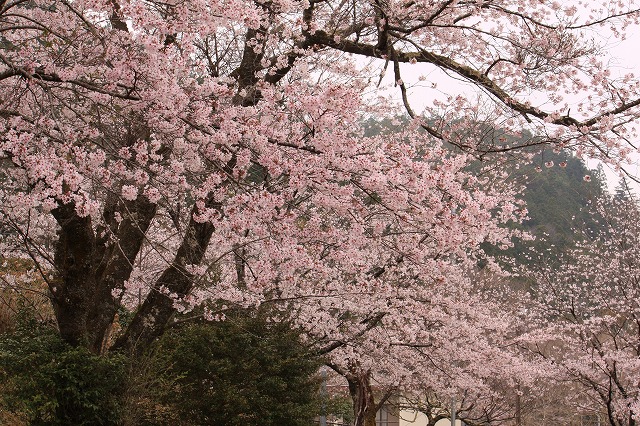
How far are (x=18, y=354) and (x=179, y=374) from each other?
230 cm

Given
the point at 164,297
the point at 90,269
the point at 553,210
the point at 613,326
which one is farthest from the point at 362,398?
the point at 553,210

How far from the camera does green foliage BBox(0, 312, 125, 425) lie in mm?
7293

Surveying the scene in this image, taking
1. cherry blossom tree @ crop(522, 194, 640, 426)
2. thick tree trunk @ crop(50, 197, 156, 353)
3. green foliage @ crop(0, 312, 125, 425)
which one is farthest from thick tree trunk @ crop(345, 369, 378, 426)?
thick tree trunk @ crop(50, 197, 156, 353)

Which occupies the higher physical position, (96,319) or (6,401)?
(96,319)

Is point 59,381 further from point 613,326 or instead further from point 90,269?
point 613,326

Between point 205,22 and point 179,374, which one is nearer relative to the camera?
point 205,22

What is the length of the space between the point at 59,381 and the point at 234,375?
2.60 metres

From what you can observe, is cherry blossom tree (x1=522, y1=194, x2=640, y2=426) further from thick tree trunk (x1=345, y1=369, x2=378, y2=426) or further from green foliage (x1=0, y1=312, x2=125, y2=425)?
green foliage (x1=0, y1=312, x2=125, y2=425)

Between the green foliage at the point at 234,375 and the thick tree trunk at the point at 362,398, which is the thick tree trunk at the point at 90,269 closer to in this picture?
the green foliage at the point at 234,375

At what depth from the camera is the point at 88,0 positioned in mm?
3898

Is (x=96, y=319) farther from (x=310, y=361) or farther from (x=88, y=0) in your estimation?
(x=88, y=0)

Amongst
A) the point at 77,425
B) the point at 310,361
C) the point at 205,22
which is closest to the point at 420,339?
the point at 310,361

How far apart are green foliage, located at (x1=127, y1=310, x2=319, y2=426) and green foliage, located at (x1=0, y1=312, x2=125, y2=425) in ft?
4.52

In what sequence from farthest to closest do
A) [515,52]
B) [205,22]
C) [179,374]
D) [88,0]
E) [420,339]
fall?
[420,339], [179,374], [515,52], [205,22], [88,0]
